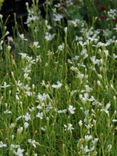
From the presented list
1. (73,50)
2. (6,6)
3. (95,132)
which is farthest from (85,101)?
(6,6)

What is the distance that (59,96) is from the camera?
12.6 feet

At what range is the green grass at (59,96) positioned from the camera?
3.31 metres

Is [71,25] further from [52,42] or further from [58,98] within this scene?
[58,98]

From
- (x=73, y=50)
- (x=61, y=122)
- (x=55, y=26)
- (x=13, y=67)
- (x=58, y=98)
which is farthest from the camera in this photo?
(x=55, y=26)

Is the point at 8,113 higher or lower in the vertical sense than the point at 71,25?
lower

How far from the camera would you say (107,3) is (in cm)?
538

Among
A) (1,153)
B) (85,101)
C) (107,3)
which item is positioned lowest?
(1,153)

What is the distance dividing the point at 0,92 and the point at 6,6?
5.46 feet

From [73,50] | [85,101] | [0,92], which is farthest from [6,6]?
[85,101]

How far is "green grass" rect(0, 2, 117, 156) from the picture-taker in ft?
10.8

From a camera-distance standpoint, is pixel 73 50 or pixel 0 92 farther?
pixel 73 50

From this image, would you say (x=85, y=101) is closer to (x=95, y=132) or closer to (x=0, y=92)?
(x=95, y=132)

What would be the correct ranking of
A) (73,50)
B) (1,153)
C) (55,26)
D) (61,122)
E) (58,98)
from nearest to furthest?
(1,153) < (61,122) < (58,98) < (73,50) < (55,26)

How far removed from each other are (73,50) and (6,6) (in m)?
1.02
